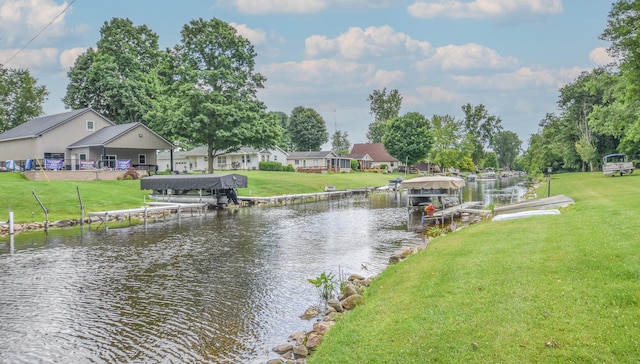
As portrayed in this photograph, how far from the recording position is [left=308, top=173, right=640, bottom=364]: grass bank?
5.63 meters

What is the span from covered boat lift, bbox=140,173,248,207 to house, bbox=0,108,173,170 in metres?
9.90

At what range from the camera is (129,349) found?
830 cm

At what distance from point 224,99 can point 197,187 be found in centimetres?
1468

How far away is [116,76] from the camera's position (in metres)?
58.3

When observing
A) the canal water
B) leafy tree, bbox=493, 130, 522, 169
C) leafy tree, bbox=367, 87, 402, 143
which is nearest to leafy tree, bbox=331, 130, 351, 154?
leafy tree, bbox=367, 87, 402, 143

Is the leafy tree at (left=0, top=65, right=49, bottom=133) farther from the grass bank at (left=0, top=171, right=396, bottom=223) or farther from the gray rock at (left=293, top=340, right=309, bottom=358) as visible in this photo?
the gray rock at (left=293, top=340, right=309, bottom=358)

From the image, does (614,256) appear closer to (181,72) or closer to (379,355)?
(379,355)

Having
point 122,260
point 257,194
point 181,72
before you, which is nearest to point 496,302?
point 122,260

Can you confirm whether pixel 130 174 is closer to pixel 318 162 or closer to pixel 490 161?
pixel 318 162

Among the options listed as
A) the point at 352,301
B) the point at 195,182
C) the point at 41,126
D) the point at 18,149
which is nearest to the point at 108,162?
the point at 41,126

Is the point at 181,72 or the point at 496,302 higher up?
the point at 181,72

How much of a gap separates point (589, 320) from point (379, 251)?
36.5 ft

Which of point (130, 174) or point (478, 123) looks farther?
point (478, 123)

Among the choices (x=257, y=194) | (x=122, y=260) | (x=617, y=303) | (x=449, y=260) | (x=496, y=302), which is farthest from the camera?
(x=257, y=194)
